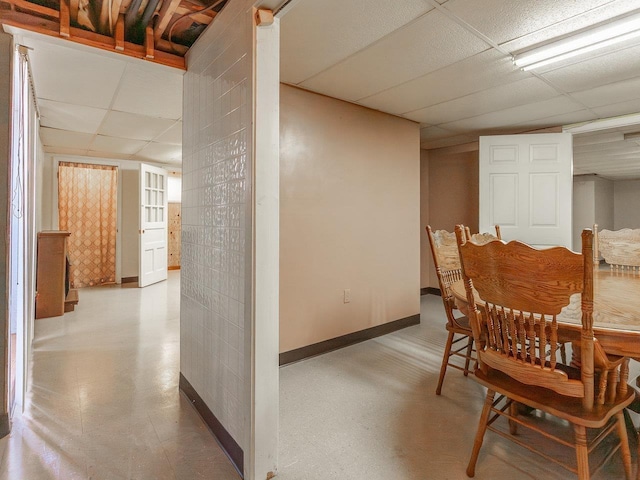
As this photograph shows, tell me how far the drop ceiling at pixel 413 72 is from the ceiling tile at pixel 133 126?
2cm

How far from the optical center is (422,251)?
5.48 meters

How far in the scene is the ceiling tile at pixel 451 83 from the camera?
8.05ft

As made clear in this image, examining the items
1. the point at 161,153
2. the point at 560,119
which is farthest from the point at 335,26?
the point at 161,153

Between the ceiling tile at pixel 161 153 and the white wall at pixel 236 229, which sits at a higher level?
the ceiling tile at pixel 161 153

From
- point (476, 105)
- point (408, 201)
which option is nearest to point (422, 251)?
point (408, 201)

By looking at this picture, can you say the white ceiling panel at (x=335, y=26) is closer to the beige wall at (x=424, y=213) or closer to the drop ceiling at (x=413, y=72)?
the drop ceiling at (x=413, y=72)

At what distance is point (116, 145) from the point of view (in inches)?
199

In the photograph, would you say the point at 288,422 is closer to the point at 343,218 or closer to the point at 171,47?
the point at 343,218

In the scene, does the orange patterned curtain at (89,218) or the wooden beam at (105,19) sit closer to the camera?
the wooden beam at (105,19)

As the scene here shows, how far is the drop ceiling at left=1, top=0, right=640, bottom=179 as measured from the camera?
6.21 feet

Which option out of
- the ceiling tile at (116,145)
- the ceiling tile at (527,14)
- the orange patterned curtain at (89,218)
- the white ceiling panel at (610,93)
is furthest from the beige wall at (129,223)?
the white ceiling panel at (610,93)

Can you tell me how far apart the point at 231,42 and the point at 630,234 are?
3198 mm

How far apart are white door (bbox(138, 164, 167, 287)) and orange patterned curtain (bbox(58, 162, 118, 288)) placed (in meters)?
0.72

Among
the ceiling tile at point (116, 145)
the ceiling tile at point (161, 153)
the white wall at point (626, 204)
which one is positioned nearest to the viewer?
the ceiling tile at point (116, 145)
